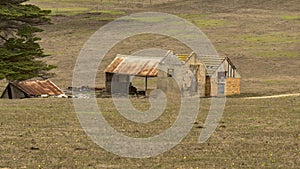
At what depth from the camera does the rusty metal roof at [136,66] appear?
55.7 m

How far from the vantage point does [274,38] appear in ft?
343

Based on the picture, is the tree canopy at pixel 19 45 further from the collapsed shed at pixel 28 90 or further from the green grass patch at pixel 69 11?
the green grass patch at pixel 69 11

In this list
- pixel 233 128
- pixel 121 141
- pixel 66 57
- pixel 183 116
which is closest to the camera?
pixel 121 141

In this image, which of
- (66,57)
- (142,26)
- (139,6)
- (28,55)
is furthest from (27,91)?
(139,6)

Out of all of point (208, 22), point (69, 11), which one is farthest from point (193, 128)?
point (69, 11)

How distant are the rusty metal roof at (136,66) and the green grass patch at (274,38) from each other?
47410mm

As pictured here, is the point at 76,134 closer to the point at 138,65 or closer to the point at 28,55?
the point at 28,55

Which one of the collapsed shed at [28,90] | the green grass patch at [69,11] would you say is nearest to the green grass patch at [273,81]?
the collapsed shed at [28,90]

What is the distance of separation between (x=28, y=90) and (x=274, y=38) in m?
61.7

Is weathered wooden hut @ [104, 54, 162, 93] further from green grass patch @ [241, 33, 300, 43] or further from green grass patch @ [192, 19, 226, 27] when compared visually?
green grass patch @ [192, 19, 226, 27]

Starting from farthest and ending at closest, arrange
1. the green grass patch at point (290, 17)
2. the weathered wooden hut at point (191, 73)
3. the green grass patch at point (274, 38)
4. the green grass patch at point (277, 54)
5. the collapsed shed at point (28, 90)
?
the green grass patch at point (290, 17)
the green grass patch at point (274, 38)
the green grass patch at point (277, 54)
the weathered wooden hut at point (191, 73)
the collapsed shed at point (28, 90)

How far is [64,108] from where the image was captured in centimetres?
3997

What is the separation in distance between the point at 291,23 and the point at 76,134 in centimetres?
9345

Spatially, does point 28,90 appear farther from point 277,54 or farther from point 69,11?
point 69,11
